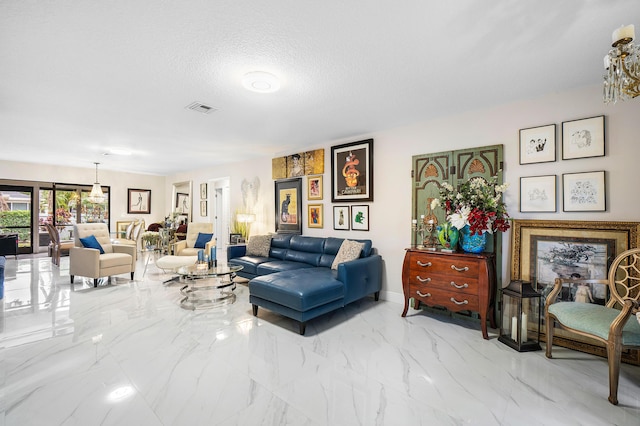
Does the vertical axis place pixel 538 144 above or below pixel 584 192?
above

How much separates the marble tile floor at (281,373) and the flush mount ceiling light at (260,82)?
2501 mm

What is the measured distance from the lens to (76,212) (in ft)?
26.9

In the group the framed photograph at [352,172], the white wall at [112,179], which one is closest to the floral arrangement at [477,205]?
the framed photograph at [352,172]

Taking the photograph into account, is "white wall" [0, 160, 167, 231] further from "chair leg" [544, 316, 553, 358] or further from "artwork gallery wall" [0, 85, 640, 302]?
"chair leg" [544, 316, 553, 358]

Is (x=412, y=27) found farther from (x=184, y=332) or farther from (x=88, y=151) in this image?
(x=88, y=151)

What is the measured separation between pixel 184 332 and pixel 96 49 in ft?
8.77

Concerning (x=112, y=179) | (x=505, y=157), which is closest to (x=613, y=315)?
(x=505, y=157)

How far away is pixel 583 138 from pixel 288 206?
14.2 ft

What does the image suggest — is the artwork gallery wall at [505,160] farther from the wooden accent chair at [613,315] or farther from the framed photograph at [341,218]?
the wooden accent chair at [613,315]

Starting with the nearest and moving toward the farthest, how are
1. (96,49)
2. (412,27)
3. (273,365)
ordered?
1. (412,27)
2. (96,49)
3. (273,365)

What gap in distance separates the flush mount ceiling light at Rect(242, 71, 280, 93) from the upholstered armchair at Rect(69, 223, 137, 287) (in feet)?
13.0

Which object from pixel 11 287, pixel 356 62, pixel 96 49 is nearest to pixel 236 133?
pixel 96 49

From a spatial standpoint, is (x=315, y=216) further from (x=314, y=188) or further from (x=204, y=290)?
(x=204, y=290)

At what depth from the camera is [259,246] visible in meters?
5.24
